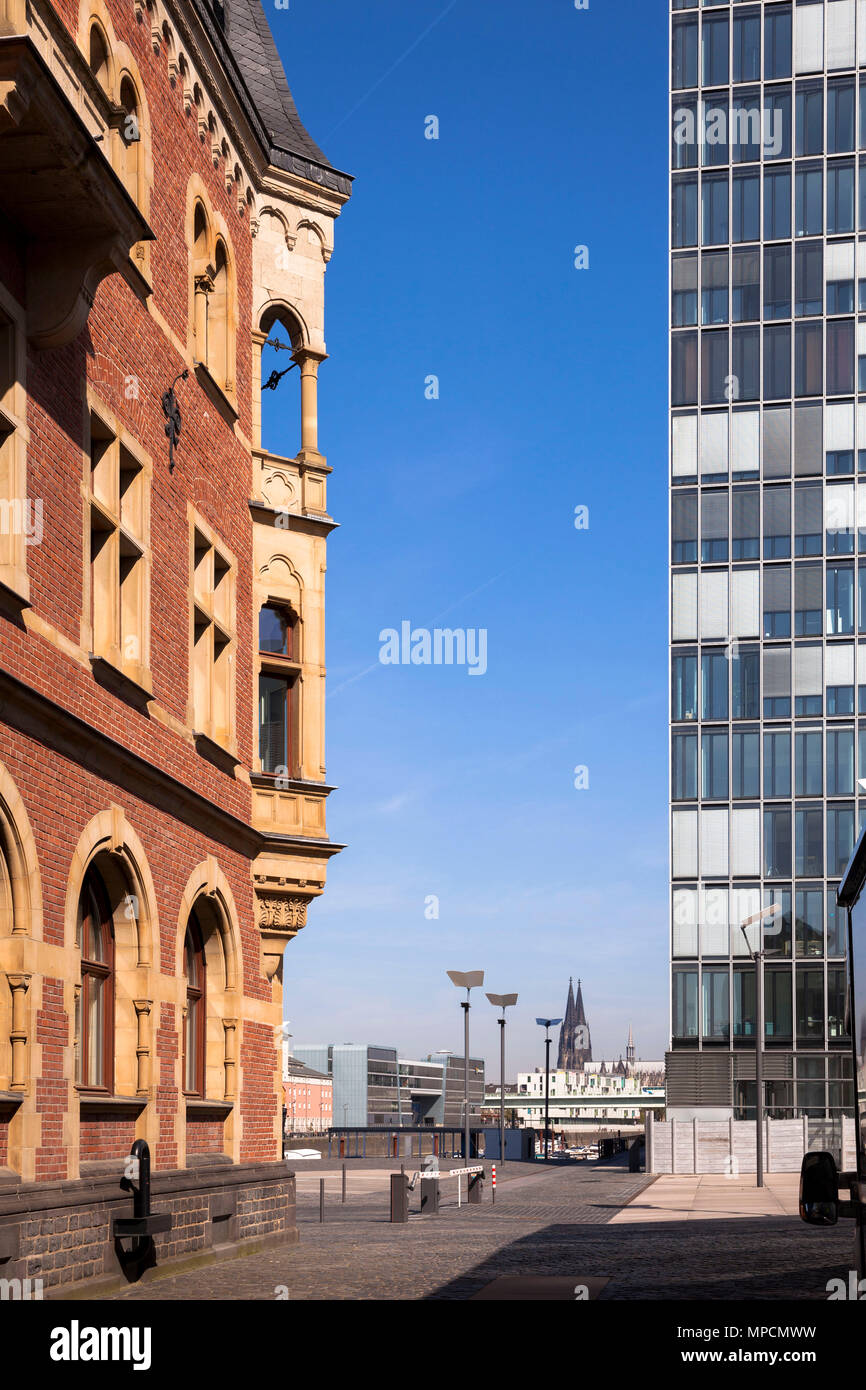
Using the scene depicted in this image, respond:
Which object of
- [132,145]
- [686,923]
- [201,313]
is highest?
[132,145]

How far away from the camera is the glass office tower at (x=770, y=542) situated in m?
66.1

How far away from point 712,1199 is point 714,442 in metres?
36.7

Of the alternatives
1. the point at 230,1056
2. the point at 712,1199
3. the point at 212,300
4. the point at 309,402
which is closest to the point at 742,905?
the point at 712,1199

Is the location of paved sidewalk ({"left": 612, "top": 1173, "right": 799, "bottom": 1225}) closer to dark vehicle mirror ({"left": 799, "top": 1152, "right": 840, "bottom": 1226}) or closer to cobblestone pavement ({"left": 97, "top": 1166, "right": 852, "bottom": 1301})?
cobblestone pavement ({"left": 97, "top": 1166, "right": 852, "bottom": 1301})

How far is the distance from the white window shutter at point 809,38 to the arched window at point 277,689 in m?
Answer: 52.7

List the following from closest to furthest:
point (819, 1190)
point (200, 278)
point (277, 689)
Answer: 1. point (819, 1190)
2. point (200, 278)
3. point (277, 689)

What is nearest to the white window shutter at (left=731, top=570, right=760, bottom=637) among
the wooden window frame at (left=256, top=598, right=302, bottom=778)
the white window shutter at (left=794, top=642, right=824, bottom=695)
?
the white window shutter at (left=794, top=642, right=824, bottom=695)

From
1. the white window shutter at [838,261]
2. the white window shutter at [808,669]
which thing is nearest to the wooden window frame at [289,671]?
the white window shutter at [808,669]

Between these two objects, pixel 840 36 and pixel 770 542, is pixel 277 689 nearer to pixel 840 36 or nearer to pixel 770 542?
pixel 770 542

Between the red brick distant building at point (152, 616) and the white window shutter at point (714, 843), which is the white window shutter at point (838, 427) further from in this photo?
the red brick distant building at point (152, 616)

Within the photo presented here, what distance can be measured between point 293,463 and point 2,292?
418 inches

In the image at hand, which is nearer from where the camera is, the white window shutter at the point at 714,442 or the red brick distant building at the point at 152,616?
the red brick distant building at the point at 152,616

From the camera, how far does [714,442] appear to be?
67.8 m

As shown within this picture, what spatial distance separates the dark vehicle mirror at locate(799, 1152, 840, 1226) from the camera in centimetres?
878
